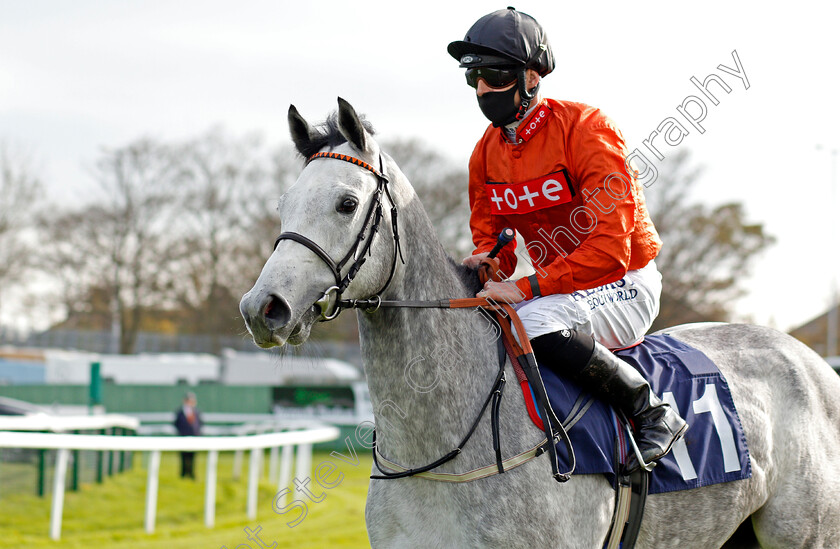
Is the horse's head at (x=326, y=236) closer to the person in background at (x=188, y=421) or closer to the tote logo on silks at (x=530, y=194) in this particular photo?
the tote logo on silks at (x=530, y=194)

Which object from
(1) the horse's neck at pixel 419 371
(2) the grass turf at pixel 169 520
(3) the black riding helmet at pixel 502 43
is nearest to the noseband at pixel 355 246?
(1) the horse's neck at pixel 419 371

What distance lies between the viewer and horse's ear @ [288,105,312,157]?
2910 millimetres

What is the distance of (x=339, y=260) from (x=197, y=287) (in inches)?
1201

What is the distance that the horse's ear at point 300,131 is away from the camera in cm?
291

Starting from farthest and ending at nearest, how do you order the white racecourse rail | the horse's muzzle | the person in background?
the person in background → the white racecourse rail → the horse's muzzle

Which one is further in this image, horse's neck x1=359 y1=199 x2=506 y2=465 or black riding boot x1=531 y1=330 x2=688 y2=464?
black riding boot x1=531 y1=330 x2=688 y2=464

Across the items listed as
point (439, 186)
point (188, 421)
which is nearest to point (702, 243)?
point (439, 186)

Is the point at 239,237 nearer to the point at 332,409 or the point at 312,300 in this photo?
the point at 332,409

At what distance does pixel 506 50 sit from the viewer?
307 cm

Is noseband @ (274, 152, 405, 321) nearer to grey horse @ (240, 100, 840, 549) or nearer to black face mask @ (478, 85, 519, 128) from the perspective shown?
grey horse @ (240, 100, 840, 549)

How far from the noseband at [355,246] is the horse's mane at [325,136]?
0.16ft

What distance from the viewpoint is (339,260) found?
256 centimetres

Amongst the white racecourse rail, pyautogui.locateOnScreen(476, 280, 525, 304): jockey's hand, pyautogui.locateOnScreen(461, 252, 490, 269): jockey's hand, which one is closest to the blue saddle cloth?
pyautogui.locateOnScreen(476, 280, 525, 304): jockey's hand

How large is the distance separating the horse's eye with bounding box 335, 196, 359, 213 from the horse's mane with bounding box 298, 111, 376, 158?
310 mm
